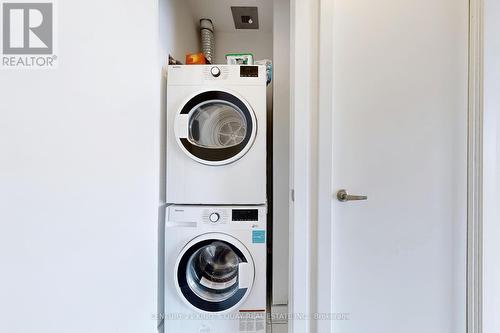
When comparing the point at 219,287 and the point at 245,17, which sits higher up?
the point at 245,17

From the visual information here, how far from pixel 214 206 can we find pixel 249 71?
0.88m

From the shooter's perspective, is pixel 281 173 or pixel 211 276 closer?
pixel 211 276

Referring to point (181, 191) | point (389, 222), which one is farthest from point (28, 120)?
point (389, 222)

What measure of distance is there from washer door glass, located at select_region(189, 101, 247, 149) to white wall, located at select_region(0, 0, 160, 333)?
660 mm

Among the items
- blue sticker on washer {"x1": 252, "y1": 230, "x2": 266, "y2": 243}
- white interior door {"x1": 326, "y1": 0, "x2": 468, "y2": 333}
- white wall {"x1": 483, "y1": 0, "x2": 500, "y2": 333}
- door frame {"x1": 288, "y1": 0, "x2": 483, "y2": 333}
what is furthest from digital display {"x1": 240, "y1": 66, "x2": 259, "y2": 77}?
white wall {"x1": 483, "y1": 0, "x2": 500, "y2": 333}

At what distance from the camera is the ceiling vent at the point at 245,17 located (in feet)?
6.51

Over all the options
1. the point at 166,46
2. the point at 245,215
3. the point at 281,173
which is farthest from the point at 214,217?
the point at 166,46

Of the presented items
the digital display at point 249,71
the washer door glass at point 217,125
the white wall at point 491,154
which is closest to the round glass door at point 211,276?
the washer door glass at point 217,125

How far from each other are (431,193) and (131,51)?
1501 millimetres

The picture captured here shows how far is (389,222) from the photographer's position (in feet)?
4.06

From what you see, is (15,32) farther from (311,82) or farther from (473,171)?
(473,171)

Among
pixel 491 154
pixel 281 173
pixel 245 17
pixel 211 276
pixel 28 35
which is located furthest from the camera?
pixel 245 17

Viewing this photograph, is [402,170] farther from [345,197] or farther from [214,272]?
[214,272]

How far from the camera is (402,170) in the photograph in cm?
124
